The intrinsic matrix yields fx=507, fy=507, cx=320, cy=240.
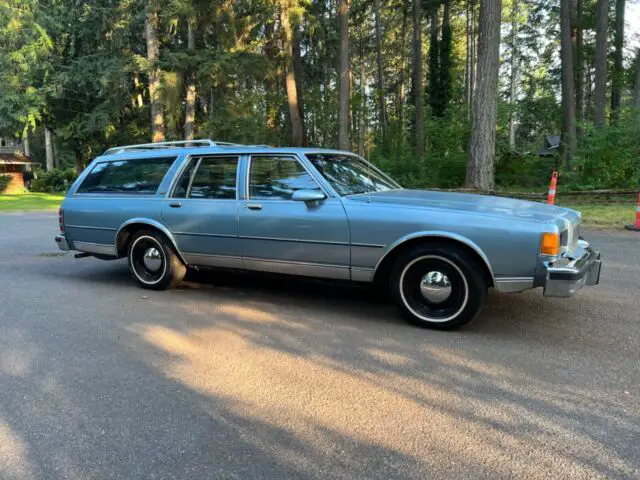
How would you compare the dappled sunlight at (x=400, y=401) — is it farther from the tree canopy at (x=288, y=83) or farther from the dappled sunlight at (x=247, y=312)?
the tree canopy at (x=288, y=83)

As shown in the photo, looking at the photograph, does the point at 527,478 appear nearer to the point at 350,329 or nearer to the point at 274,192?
the point at 350,329

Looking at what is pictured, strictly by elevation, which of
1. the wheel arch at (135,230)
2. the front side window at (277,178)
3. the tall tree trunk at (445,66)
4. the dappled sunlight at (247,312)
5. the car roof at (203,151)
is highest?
the tall tree trunk at (445,66)

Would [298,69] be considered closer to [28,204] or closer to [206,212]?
[28,204]

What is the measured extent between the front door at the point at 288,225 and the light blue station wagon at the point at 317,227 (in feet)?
0.04

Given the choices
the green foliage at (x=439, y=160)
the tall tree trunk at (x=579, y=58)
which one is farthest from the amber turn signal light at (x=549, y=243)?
the tall tree trunk at (x=579, y=58)

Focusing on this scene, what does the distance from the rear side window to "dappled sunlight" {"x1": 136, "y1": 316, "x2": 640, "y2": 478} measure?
238 centimetres

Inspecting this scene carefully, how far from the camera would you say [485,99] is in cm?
1438

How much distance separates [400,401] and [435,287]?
1455 mm

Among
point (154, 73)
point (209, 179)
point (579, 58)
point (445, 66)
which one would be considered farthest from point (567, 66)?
point (209, 179)

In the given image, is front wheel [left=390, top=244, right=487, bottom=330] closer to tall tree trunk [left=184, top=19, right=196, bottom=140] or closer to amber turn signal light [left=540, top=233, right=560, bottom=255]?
amber turn signal light [left=540, top=233, right=560, bottom=255]

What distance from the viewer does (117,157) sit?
625cm

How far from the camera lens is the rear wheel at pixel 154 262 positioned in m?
5.76

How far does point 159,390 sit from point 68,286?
3.60m

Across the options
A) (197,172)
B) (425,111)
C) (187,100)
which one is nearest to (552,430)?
(197,172)
